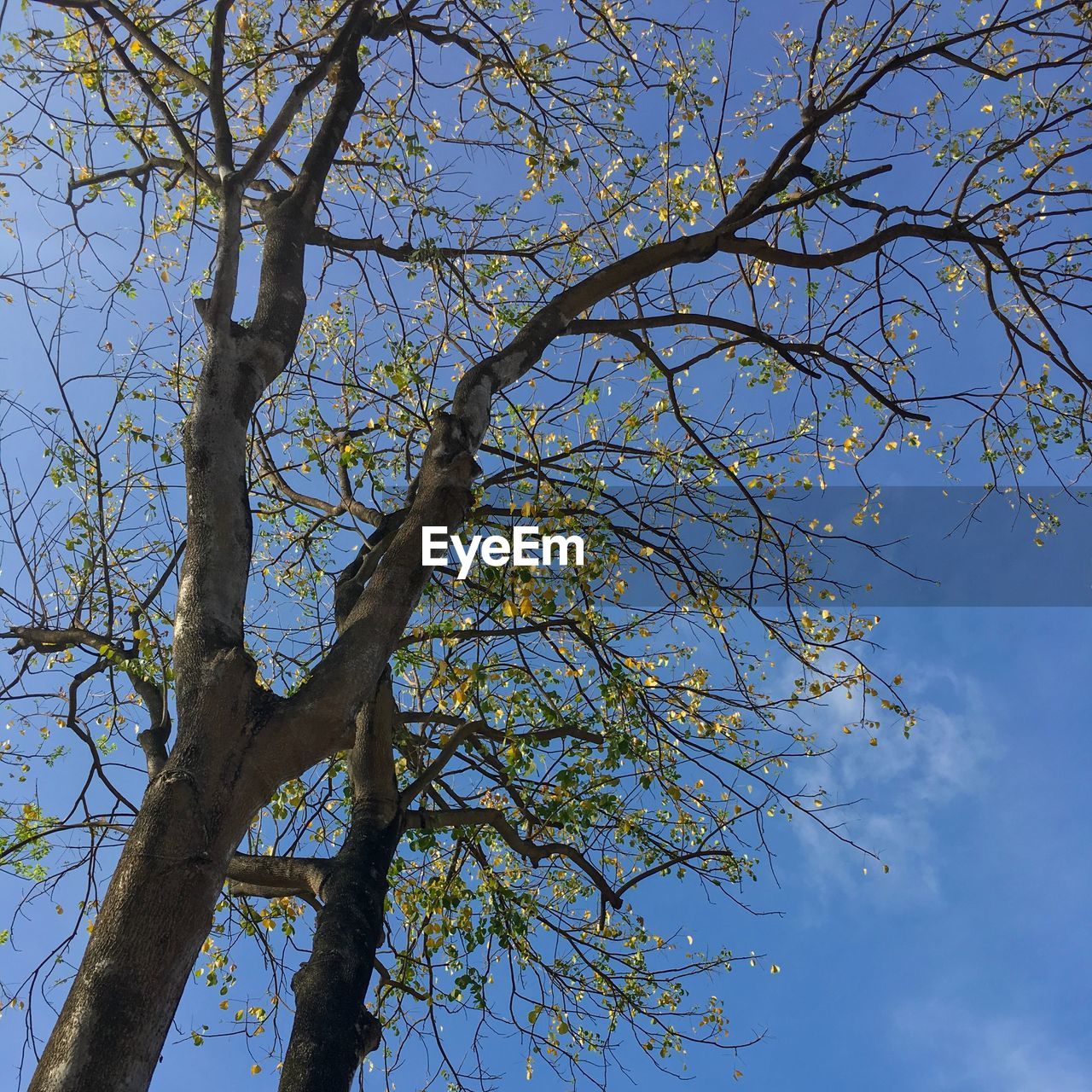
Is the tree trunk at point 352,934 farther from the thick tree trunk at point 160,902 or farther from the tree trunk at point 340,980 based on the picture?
the thick tree trunk at point 160,902

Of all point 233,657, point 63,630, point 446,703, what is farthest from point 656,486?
point 63,630

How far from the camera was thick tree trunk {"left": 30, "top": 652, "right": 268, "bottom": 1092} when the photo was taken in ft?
9.28

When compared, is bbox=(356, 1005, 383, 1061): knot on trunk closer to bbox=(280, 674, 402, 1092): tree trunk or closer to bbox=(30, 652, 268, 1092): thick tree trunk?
bbox=(280, 674, 402, 1092): tree trunk

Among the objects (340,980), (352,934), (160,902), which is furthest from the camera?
(352,934)

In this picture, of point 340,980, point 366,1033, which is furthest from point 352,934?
point 366,1033

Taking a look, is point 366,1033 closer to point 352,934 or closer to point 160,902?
point 352,934

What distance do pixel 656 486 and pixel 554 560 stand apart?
1446 millimetres

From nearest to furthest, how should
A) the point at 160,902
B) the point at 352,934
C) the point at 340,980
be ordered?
the point at 160,902
the point at 340,980
the point at 352,934

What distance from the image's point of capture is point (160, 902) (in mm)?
3133

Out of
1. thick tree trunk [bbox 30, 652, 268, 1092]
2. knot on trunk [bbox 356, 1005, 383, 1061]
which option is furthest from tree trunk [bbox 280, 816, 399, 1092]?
thick tree trunk [bbox 30, 652, 268, 1092]

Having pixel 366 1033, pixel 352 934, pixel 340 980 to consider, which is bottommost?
pixel 366 1033

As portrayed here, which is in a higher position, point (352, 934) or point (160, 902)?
point (352, 934)

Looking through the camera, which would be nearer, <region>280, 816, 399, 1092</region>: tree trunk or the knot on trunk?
<region>280, 816, 399, 1092</region>: tree trunk

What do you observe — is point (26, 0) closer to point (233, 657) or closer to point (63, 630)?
point (63, 630)
